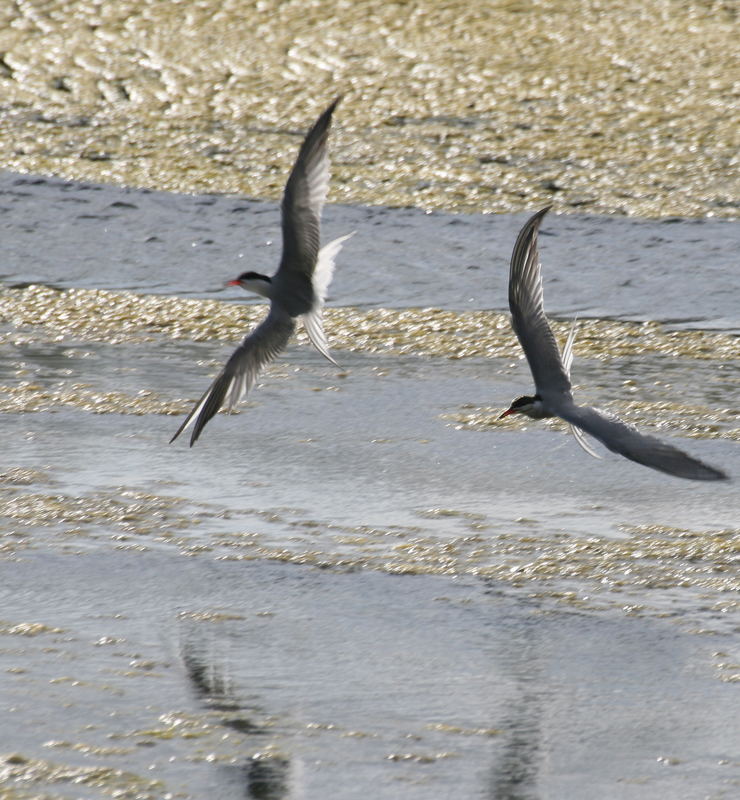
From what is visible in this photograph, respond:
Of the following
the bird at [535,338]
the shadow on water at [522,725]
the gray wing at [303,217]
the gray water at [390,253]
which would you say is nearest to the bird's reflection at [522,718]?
the shadow on water at [522,725]

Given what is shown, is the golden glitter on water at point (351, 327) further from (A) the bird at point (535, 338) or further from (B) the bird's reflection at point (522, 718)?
(B) the bird's reflection at point (522, 718)

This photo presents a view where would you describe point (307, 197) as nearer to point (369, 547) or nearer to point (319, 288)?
Result: point (319, 288)

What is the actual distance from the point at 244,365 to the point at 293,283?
1.26 feet

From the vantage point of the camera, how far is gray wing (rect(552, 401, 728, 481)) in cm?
480

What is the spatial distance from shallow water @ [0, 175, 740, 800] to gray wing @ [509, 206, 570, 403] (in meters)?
0.61

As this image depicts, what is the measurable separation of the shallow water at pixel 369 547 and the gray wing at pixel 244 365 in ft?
1.11

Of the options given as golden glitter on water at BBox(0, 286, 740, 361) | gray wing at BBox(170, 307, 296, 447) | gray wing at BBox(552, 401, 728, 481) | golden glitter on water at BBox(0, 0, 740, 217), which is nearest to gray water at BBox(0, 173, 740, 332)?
golden glitter on water at BBox(0, 286, 740, 361)

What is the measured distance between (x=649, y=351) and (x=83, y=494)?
3.44 m

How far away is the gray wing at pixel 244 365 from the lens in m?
6.27

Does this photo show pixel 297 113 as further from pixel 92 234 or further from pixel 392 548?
pixel 392 548

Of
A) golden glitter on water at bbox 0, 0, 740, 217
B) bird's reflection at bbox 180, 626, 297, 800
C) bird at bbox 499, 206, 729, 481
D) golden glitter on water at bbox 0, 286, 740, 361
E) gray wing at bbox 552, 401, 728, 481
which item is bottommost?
bird's reflection at bbox 180, 626, 297, 800

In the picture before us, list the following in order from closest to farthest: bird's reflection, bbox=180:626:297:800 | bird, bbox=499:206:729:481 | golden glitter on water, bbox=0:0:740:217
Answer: bird's reflection, bbox=180:626:297:800
bird, bbox=499:206:729:481
golden glitter on water, bbox=0:0:740:217

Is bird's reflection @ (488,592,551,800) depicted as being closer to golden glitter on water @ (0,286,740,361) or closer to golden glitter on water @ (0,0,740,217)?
golden glitter on water @ (0,286,740,361)

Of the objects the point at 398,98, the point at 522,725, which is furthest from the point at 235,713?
the point at 398,98
